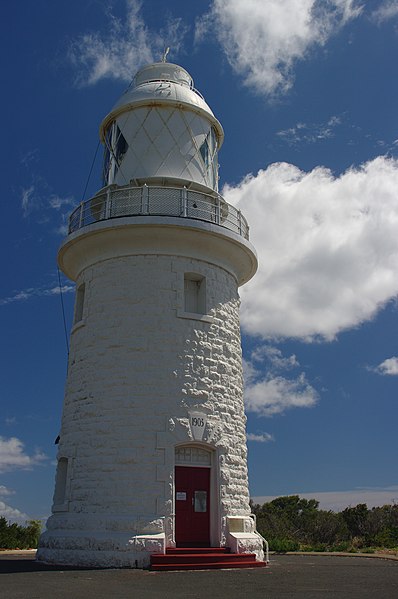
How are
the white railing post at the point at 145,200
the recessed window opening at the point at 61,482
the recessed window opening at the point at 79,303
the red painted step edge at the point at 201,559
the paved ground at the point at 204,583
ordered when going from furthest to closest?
the recessed window opening at the point at 79,303 → the white railing post at the point at 145,200 → the recessed window opening at the point at 61,482 → the red painted step edge at the point at 201,559 → the paved ground at the point at 204,583

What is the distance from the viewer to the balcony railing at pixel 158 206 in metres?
15.1

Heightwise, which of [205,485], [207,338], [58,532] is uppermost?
[207,338]

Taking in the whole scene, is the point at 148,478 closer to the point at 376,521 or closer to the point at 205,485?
the point at 205,485

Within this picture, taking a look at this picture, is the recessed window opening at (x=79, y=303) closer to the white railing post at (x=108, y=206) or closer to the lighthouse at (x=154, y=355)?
the lighthouse at (x=154, y=355)

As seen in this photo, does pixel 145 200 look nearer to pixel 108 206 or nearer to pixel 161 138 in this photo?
pixel 108 206

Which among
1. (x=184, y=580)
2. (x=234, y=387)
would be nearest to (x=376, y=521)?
(x=234, y=387)

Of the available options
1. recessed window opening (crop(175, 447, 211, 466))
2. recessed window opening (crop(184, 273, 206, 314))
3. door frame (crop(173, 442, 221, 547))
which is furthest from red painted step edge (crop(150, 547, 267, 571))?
recessed window opening (crop(184, 273, 206, 314))

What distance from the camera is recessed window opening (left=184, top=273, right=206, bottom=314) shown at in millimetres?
15391

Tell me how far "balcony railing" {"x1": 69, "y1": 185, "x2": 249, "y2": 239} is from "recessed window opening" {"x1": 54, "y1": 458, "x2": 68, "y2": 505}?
6.11 m

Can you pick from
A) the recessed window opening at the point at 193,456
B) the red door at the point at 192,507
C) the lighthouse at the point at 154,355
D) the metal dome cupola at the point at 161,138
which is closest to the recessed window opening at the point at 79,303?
the lighthouse at the point at 154,355

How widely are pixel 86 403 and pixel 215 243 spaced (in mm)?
5201

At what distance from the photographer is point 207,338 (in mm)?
14914

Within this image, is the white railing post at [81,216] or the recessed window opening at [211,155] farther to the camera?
the recessed window opening at [211,155]

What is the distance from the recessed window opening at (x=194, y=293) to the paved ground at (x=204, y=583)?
6332mm
